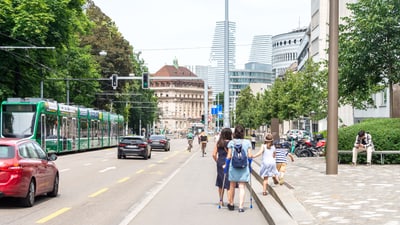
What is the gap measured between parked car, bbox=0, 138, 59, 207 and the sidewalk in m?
5.32

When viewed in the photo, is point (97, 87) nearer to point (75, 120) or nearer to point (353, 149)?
point (75, 120)

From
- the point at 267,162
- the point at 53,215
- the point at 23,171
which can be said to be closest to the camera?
the point at 53,215

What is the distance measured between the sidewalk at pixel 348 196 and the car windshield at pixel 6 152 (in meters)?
5.83

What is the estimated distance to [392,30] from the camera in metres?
31.4

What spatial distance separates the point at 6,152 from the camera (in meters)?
13.3

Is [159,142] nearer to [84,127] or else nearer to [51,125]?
[84,127]

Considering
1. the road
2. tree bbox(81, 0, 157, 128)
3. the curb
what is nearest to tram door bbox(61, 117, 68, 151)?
the road

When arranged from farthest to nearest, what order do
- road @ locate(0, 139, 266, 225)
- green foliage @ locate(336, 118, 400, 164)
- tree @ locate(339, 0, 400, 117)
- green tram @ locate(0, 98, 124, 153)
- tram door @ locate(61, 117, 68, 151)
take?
tram door @ locate(61, 117, 68, 151) → green tram @ locate(0, 98, 124, 153) → tree @ locate(339, 0, 400, 117) → green foliage @ locate(336, 118, 400, 164) → road @ locate(0, 139, 266, 225)

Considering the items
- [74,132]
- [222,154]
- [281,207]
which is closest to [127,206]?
[222,154]

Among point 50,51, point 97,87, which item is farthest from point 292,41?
point 50,51

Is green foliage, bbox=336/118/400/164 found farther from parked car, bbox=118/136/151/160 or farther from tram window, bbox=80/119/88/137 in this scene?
tram window, bbox=80/119/88/137

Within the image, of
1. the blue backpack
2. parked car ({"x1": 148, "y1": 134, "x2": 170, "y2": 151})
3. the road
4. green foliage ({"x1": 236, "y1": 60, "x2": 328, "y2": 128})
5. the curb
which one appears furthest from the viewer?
parked car ({"x1": 148, "y1": 134, "x2": 170, "y2": 151})

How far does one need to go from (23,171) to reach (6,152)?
0.59 m

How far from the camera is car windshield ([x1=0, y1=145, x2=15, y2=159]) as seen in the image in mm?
13159
